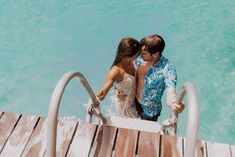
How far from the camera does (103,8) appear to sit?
10.1m

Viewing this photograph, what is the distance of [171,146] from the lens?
367cm

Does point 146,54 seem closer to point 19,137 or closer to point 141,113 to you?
point 141,113

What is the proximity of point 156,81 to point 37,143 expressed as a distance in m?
1.44

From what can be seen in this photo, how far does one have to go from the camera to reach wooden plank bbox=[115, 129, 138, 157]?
11.8 ft

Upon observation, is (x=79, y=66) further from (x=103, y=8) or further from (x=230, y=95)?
(x=230, y=95)

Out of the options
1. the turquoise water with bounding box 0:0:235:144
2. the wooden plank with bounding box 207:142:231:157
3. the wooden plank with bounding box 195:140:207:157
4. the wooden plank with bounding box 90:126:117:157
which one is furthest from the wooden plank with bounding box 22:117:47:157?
the turquoise water with bounding box 0:0:235:144

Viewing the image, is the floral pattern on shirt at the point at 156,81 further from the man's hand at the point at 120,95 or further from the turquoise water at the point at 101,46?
the turquoise water at the point at 101,46

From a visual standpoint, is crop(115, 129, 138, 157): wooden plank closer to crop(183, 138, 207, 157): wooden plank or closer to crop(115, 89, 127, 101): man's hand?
crop(183, 138, 207, 157): wooden plank

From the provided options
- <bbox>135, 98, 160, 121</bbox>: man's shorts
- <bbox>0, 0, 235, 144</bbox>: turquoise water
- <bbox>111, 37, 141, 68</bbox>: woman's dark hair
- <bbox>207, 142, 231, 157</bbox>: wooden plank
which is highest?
<bbox>0, 0, 235, 144</bbox>: turquoise water

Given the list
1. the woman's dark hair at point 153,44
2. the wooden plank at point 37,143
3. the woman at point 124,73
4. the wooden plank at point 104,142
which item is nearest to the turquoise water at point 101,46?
the woman at point 124,73

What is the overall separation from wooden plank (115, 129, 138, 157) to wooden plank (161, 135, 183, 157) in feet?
0.89

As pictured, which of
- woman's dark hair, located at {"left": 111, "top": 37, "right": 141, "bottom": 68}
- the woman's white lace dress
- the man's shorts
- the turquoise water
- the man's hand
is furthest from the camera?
the turquoise water

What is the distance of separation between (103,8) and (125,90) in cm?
601

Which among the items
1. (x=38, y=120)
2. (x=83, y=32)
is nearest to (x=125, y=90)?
(x=38, y=120)
